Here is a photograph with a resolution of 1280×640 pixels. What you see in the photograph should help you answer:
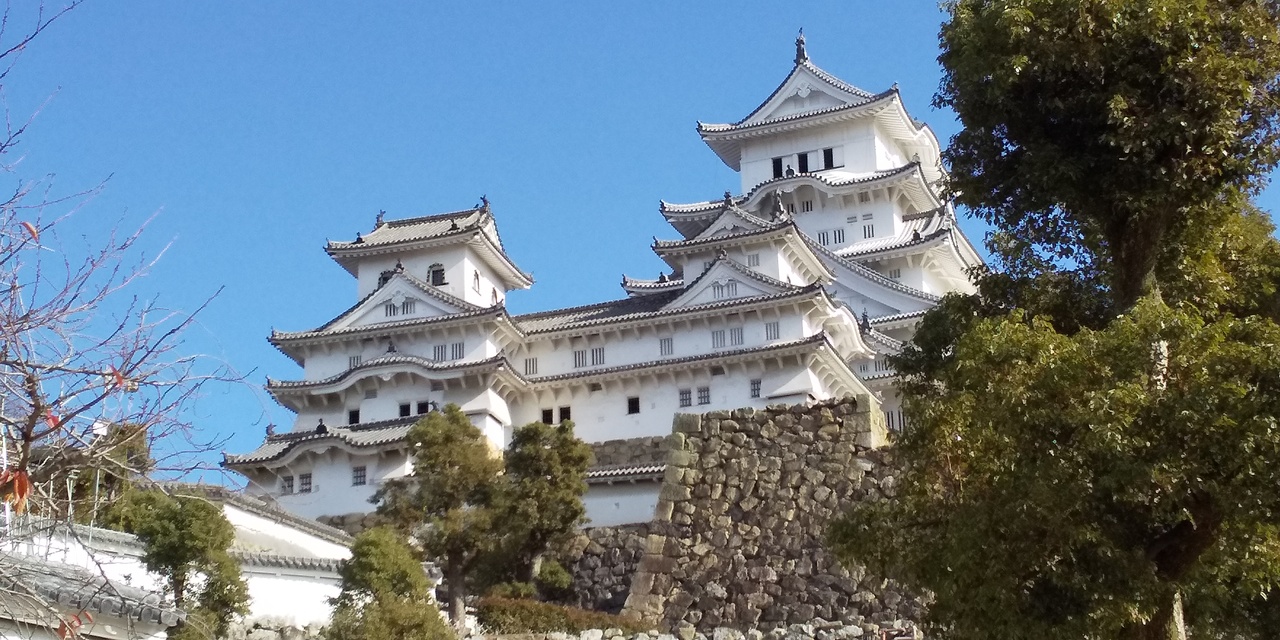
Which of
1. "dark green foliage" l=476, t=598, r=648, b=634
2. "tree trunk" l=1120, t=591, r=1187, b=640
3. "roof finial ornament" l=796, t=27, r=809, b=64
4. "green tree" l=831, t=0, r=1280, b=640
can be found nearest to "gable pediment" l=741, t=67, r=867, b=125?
"roof finial ornament" l=796, t=27, r=809, b=64

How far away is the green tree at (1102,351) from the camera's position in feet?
34.1

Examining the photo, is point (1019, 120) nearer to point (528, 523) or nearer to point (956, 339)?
point (956, 339)

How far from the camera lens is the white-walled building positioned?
3791cm

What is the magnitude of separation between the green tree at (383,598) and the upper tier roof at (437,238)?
23660 millimetres

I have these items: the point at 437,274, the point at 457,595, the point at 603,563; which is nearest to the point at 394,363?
the point at 437,274

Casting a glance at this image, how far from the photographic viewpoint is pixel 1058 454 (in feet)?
35.1

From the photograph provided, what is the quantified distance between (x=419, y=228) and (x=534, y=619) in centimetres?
2253

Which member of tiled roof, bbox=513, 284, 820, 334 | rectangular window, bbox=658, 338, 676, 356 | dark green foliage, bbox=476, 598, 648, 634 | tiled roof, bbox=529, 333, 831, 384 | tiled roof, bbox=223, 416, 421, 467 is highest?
tiled roof, bbox=513, 284, 820, 334

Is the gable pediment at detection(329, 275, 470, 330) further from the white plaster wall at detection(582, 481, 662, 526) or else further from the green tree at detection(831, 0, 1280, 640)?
the green tree at detection(831, 0, 1280, 640)

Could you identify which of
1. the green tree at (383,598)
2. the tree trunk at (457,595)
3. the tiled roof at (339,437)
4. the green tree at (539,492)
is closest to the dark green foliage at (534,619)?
the tree trunk at (457,595)

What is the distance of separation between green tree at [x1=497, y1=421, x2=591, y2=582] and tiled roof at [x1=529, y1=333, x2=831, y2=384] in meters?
9.96

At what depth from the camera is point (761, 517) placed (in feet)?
89.0

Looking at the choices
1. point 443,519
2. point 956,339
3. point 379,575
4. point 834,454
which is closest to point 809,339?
point 834,454

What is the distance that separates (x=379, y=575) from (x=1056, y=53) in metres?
12.1
